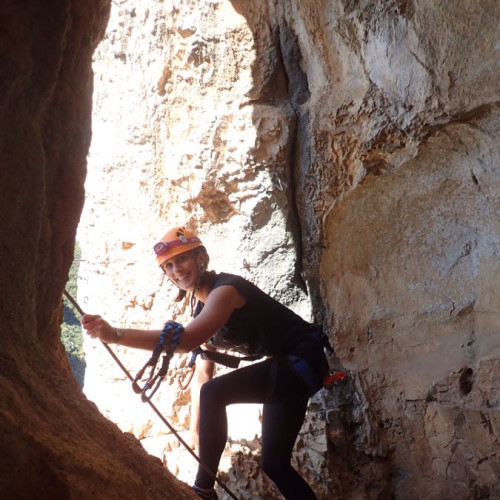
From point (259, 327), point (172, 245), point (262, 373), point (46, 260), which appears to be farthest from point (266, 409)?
point (46, 260)

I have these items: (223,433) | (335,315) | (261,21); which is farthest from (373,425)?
(261,21)

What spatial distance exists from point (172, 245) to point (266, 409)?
0.83 meters

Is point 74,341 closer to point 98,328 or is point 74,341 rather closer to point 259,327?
point 259,327

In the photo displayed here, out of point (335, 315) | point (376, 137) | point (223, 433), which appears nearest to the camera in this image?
point (223, 433)

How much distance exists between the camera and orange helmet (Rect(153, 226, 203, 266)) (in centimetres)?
285

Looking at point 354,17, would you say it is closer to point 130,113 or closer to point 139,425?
point 130,113

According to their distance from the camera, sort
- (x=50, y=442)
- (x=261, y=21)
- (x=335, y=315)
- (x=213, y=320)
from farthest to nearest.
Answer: (x=261, y=21) → (x=335, y=315) → (x=213, y=320) → (x=50, y=442)

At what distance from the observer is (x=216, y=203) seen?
14.4 ft

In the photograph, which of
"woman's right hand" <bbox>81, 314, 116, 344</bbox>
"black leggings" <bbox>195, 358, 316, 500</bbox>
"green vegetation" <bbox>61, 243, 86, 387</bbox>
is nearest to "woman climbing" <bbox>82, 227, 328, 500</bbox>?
"black leggings" <bbox>195, 358, 316, 500</bbox>

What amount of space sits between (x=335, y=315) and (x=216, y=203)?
116cm

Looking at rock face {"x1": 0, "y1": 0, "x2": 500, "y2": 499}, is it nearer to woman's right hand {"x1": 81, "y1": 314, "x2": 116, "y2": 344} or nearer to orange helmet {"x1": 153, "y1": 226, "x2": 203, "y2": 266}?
woman's right hand {"x1": 81, "y1": 314, "x2": 116, "y2": 344}

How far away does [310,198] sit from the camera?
397 centimetres

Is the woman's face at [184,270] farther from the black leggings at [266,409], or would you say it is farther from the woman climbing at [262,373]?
the black leggings at [266,409]

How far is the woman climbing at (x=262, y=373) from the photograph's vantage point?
→ 258cm
